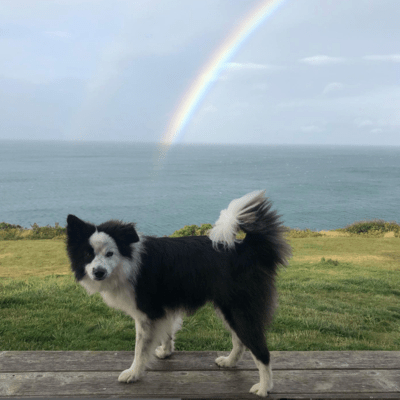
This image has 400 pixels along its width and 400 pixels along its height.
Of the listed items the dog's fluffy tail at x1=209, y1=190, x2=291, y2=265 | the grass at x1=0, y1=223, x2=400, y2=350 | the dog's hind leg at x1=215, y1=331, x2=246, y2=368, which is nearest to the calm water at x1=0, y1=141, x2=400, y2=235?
the grass at x1=0, y1=223, x2=400, y2=350

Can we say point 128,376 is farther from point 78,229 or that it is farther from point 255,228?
point 255,228

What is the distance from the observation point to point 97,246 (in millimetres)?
2904

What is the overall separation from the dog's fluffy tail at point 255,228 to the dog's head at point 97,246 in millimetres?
731

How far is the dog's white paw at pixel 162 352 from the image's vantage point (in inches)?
137

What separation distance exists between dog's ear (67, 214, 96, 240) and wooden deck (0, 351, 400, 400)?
45.9 inches

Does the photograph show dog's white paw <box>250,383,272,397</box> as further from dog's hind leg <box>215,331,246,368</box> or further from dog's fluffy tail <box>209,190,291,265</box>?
dog's fluffy tail <box>209,190,291,265</box>

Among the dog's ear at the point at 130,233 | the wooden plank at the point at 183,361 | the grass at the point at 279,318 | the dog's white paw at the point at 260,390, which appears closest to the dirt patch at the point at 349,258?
the grass at the point at 279,318

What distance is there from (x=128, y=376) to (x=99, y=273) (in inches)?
37.1

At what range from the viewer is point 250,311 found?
307 centimetres

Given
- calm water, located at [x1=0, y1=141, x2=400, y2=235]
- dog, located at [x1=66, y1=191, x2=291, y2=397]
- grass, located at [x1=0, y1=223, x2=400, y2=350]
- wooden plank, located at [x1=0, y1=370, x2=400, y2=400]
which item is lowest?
calm water, located at [x1=0, y1=141, x2=400, y2=235]

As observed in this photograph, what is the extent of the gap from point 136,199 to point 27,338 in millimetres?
53228

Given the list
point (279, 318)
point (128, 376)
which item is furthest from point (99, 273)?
point (279, 318)

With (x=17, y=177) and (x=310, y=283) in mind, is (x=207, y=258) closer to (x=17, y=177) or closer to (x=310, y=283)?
(x=310, y=283)

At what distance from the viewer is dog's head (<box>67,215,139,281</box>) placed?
113 inches
